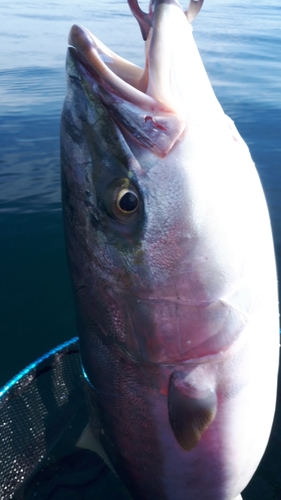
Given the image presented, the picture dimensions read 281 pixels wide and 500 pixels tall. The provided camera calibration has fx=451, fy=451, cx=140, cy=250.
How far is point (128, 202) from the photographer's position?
4.47 ft

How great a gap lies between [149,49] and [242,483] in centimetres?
163

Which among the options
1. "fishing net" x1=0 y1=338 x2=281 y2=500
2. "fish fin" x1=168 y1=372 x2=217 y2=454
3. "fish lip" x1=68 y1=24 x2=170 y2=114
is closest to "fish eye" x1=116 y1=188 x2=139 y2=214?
"fish lip" x1=68 y1=24 x2=170 y2=114

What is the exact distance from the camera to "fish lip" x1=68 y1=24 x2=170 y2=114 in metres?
1.29

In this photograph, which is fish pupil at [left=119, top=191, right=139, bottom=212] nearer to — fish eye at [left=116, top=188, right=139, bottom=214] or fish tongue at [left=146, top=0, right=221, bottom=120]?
fish eye at [left=116, top=188, right=139, bottom=214]

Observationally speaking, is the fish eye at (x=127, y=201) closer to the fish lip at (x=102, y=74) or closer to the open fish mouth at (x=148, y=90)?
the open fish mouth at (x=148, y=90)

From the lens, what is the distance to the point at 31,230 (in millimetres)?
5344

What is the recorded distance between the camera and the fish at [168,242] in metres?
1.33

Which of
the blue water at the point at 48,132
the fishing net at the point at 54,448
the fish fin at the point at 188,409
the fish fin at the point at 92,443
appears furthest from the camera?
the blue water at the point at 48,132

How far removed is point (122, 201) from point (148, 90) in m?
0.34

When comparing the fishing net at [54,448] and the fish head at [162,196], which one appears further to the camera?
the fishing net at [54,448]

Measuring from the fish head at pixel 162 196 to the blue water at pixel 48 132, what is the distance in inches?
103

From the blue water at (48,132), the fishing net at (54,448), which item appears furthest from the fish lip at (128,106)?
the blue water at (48,132)

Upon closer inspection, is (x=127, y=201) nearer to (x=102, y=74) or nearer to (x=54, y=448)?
(x=102, y=74)

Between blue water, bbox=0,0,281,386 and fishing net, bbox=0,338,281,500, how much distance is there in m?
0.96
